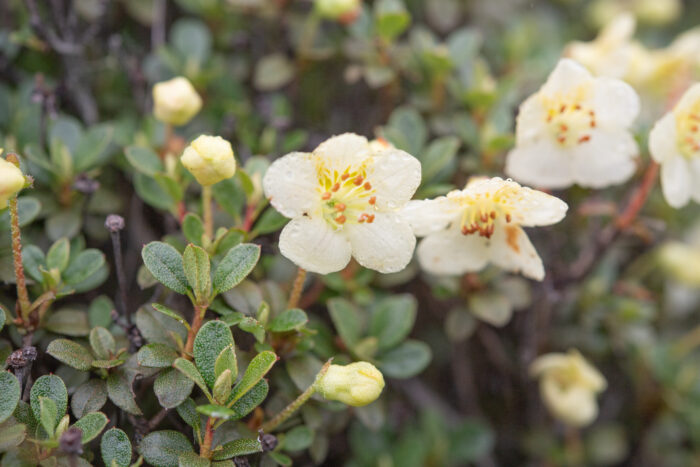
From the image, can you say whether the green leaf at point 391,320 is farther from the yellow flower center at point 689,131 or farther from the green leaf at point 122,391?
the yellow flower center at point 689,131

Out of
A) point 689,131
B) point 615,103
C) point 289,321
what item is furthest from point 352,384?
point 689,131

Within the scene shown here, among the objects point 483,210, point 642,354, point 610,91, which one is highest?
point 610,91

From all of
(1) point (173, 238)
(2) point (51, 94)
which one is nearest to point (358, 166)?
(1) point (173, 238)

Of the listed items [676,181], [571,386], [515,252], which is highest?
[676,181]

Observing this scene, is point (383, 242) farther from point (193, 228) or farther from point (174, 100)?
point (174, 100)

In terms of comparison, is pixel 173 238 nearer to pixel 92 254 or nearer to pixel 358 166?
pixel 92 254

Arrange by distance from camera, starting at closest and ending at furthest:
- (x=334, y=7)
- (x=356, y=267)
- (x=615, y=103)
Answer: (x=615, y=103) → (x=356, y=267) → (x=334, y=7)
